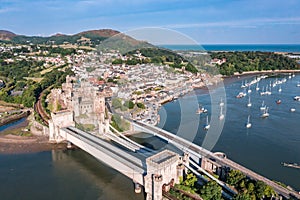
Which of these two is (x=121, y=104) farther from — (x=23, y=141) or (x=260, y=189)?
(x=260, y=189)

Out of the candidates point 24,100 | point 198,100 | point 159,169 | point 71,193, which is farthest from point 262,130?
point 24,100

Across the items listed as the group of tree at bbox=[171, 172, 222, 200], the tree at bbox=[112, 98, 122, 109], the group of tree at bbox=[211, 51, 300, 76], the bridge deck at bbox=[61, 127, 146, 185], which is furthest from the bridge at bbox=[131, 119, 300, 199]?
the group of tree at bbox=[211, 51, 300, 76]

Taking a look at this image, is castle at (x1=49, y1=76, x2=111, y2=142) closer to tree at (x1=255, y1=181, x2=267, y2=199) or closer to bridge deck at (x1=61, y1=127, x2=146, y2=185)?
bridge deck at (x1=61, y1=127, x2=146, y2=185)

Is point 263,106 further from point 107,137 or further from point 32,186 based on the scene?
point 32,186

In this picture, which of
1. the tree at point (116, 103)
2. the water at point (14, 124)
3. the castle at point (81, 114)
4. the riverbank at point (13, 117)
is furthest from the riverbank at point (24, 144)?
the tree at point (116, 103)

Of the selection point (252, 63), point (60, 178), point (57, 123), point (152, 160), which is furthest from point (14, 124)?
point (252, 63)

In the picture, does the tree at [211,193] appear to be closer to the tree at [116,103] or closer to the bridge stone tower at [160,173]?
the bridge stone tower at [160,173]
